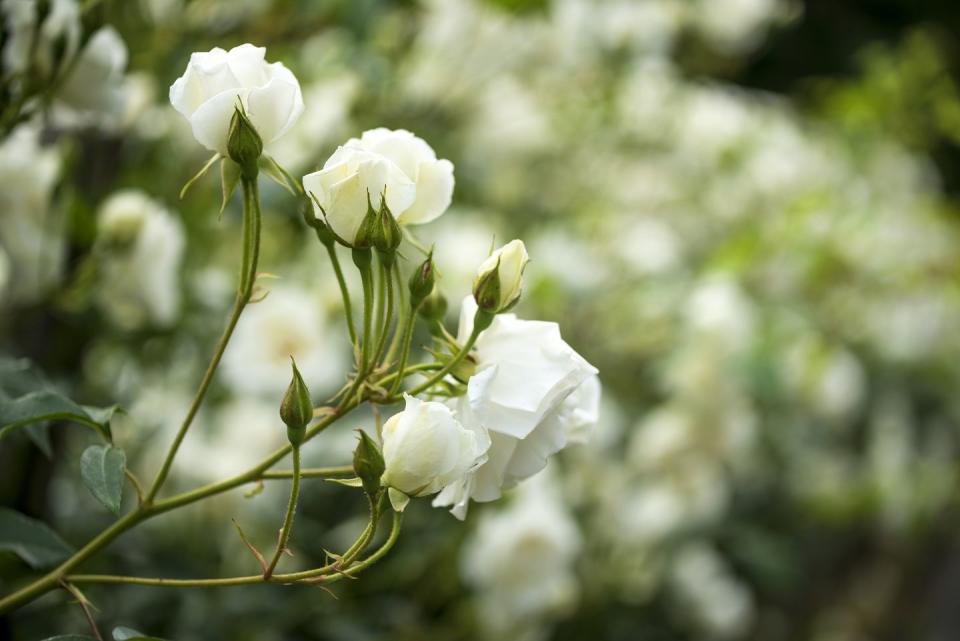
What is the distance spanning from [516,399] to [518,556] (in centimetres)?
63

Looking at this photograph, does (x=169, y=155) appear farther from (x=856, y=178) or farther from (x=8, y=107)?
(x=856, y=178)

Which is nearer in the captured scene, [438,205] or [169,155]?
[438,205]

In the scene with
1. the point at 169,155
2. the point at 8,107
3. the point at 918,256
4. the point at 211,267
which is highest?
the point at 8,107

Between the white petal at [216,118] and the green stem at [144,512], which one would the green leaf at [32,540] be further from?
the white petal at [216,118]

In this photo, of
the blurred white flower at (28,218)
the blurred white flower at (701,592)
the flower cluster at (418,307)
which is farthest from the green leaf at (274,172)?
the blurred white flower at (701,592)

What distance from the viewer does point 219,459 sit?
1030 millimetres

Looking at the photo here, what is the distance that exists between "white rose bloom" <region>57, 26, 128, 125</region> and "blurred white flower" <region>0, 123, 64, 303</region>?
0.04 m

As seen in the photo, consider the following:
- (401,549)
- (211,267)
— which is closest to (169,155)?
(211,267)

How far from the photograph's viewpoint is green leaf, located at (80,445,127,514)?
363mm

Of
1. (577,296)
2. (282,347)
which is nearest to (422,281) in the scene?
(282,347)

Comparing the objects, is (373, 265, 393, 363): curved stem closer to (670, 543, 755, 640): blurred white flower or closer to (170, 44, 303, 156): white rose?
(170, 44, 303, 156): white rose

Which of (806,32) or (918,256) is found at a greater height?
(806,32)

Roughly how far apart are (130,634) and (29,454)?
1.41 ft

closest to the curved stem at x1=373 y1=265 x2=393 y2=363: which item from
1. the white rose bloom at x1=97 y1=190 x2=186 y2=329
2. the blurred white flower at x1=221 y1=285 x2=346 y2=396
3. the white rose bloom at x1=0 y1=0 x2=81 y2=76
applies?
the white rose bloom at x1=0 y1=0 x2=81 y2=76
